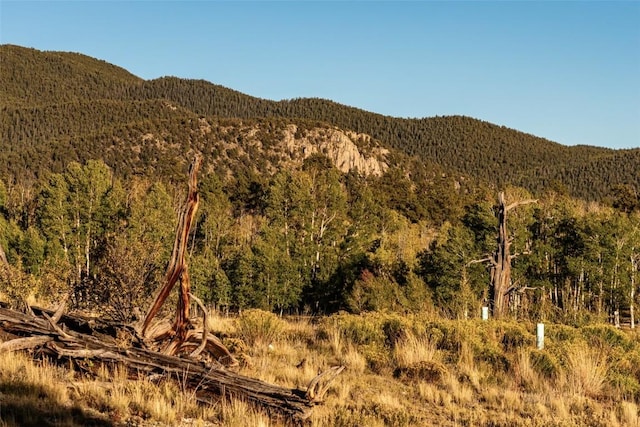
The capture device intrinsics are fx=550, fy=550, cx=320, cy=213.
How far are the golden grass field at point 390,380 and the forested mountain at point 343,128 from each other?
325ft

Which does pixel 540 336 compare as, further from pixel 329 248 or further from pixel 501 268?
pixel 329 248

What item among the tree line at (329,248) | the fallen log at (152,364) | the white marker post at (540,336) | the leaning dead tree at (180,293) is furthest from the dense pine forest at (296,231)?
the fallen log at (152,364)

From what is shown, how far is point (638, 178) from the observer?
403ft

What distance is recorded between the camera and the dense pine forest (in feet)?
49.5

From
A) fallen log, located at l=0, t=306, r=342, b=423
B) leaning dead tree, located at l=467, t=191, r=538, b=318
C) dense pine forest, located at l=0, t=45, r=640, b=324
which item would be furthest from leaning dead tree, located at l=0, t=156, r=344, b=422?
leaning dead tree, located at l=467, t=191, r=538, b=318

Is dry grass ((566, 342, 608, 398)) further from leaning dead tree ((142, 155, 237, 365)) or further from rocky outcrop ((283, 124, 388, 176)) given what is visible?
rocky outcrop ((283, 124, 388, 176))

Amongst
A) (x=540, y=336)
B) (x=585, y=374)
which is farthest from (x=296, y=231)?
A: (x=585, y=374)

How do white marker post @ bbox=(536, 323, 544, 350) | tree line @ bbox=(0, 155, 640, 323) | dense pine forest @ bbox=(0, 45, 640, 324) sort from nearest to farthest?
white marker post @ bbox=(536, 323, 544, 350) → dense pine forest @ bbox=(0, 45, 640, 324) → tree line @ bbox=(0, 155, 640, 323)

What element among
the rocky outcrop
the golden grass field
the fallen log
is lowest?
the golden grass field

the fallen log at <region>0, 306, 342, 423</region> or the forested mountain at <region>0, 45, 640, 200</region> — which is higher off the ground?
the forested mountain at <region>0, 45, 640, 200</region>

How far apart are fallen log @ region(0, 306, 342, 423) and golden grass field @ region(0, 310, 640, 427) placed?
0.12 meters

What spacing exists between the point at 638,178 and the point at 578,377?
13386 cm

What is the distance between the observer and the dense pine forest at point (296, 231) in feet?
49.5

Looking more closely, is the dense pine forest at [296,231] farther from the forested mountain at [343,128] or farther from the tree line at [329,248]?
the forested mountain at [343,128]
